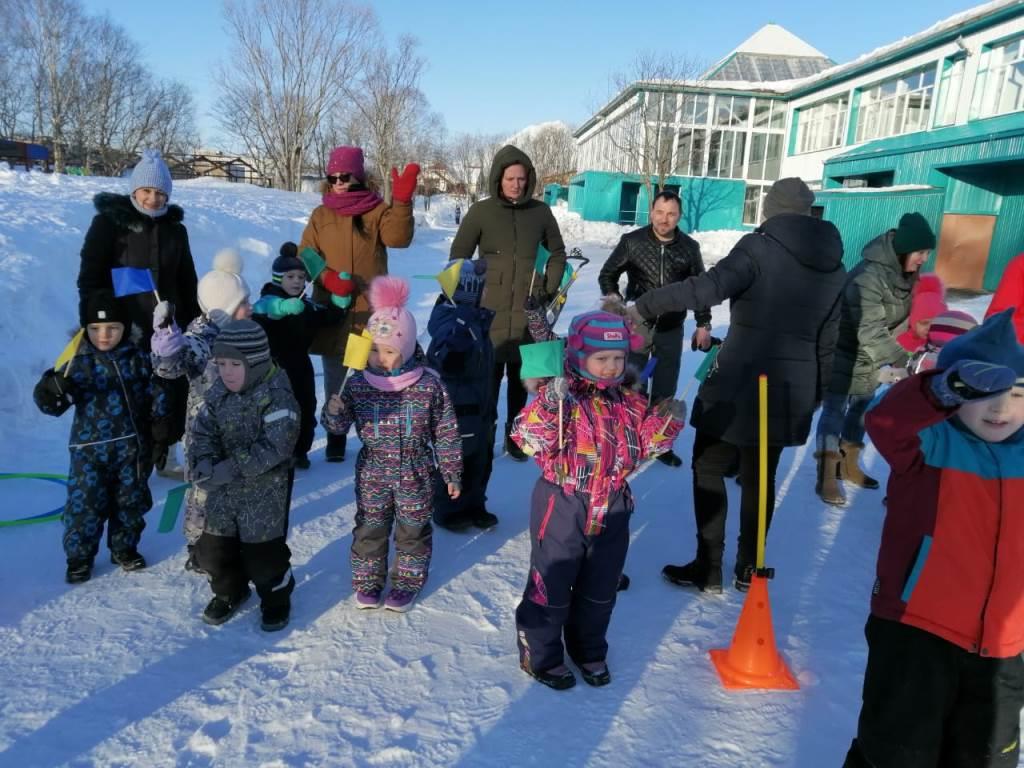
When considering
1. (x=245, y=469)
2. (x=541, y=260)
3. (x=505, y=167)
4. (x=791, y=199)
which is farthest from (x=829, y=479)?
(x=245, y=469)

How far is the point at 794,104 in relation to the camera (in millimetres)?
31844

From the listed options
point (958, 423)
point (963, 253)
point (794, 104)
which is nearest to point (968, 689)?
point (958, 423)

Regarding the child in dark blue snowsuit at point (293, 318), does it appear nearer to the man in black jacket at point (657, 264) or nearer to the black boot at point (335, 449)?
the black boot at point (335, 449)

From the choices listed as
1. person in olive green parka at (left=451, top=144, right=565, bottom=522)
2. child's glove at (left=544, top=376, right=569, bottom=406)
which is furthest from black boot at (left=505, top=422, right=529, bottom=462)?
child's glove at (left=544, top=376, right=569, bottom=406)

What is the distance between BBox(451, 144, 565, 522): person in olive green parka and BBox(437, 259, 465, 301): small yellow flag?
0.98 metres

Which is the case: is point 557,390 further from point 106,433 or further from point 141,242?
point 141,242

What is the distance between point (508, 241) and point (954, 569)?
346cm

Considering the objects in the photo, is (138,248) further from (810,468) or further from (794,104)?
(794,104)

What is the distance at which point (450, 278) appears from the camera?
3.58m

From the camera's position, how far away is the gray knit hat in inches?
120

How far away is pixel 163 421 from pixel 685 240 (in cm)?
361

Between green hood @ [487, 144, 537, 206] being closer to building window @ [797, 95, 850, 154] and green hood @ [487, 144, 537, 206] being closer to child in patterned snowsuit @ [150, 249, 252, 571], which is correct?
child in patterned snowsuit @ [150, 249, 252, 571]

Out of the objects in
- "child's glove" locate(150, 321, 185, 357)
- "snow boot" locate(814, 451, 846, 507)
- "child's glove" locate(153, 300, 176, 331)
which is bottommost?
"snow boot" locate(814, 451, 846, 507)

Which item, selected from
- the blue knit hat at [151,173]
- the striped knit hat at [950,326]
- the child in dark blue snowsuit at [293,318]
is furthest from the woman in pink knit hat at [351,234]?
the striped knit hat at [950,326]
